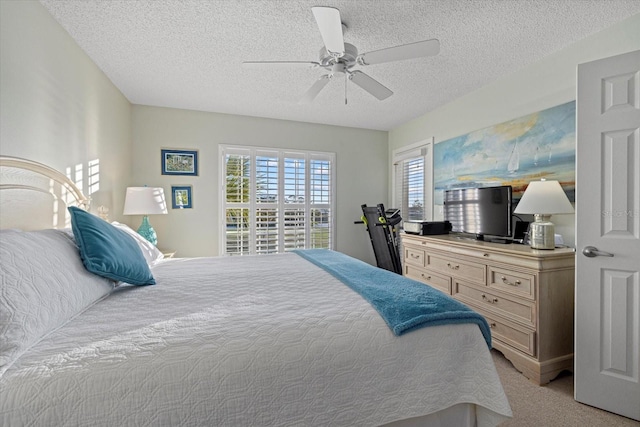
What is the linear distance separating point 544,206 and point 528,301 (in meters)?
0.69

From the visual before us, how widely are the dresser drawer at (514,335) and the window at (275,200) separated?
2.62 meters

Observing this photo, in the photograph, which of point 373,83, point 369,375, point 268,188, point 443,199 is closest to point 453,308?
point 369,375

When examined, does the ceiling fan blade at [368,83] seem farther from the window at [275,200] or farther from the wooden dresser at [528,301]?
the window at [275,200]

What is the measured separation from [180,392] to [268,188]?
3.54 meters

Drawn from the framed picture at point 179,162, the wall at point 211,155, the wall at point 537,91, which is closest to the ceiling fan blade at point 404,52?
the wall at point 537,91

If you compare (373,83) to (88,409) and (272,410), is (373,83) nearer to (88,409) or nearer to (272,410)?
(272,410)

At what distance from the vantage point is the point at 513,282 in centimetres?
217

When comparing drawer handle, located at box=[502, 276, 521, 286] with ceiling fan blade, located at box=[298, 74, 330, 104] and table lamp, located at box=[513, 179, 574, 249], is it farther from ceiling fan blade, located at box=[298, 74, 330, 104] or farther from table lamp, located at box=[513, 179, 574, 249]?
ceiling fan blade, located at box=[298, 74, 330, 104]

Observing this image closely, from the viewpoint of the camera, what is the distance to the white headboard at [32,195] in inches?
60.5

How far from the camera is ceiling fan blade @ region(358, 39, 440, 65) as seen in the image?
1777 mm

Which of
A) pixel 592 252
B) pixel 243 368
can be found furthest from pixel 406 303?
pixel 592 252

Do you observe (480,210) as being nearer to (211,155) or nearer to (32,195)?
(211,155)

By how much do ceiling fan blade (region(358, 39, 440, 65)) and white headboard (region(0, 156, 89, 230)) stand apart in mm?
2142

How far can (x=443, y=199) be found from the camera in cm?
366
